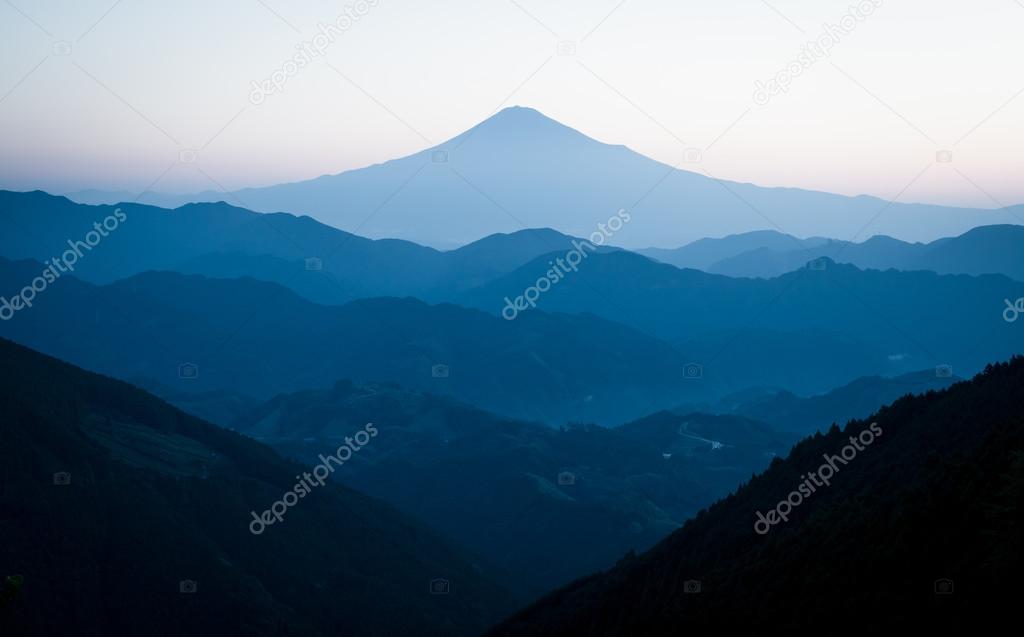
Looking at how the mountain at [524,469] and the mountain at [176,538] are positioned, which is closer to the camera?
the mountain at [176,538]

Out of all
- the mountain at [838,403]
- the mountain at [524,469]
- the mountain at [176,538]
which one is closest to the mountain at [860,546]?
the mountain at [176,538]

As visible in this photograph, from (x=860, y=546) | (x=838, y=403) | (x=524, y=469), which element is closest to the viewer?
(x=860, y=546)

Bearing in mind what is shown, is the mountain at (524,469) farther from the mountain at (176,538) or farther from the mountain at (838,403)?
the mountain at (838,403)

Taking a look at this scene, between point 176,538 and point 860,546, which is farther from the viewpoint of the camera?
point 176,538

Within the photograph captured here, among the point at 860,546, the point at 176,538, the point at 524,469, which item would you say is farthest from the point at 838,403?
the point at 860,546

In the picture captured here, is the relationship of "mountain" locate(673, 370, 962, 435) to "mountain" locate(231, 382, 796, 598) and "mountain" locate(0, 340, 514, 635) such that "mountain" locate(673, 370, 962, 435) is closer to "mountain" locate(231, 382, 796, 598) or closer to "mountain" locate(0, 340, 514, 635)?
"mountain" locate(231, 382, 796, 598)

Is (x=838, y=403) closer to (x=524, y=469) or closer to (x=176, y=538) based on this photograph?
(x=524, y=469)
